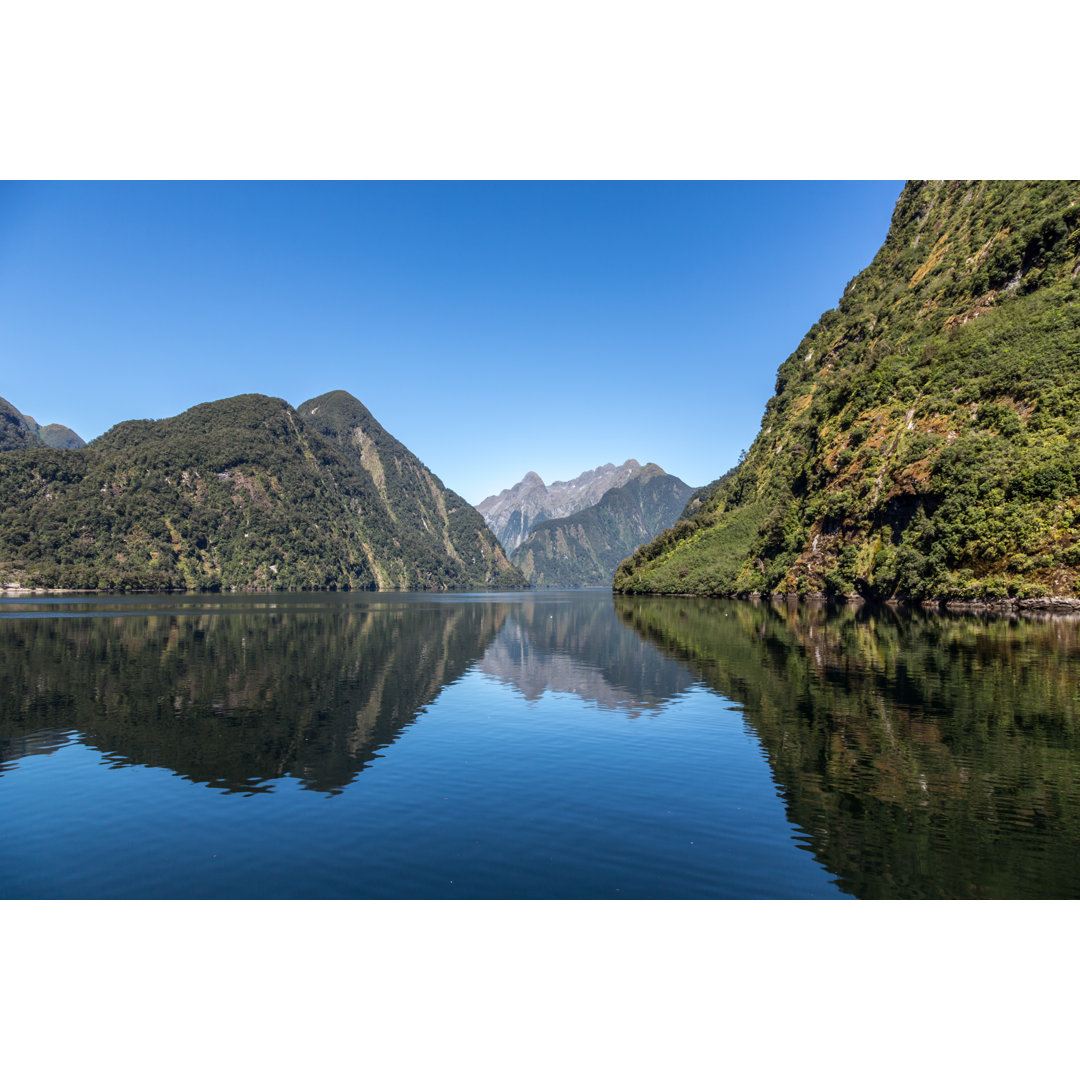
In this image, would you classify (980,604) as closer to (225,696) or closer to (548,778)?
(548,778)

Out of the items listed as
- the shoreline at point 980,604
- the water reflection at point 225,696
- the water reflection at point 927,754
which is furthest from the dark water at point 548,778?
the shoreline at point 980,604

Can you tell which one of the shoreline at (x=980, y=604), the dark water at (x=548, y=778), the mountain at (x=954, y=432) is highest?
the mountain at (x=954, y=432)

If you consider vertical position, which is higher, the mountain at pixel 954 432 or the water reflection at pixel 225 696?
the mountain at pixel 954 432

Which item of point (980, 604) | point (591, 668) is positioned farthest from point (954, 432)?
point (591, 668)

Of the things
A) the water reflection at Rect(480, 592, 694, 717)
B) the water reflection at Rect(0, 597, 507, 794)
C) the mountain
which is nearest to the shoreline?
the mountain

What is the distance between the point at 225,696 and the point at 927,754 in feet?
117

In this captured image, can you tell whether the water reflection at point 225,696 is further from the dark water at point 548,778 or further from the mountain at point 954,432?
the mountain at point 954,432

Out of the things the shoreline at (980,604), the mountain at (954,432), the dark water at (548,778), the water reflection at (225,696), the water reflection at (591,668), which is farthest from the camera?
the mountain at (954,432)

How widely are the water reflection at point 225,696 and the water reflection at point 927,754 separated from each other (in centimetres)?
1667

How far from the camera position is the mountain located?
89.1m

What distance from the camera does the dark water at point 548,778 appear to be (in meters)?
15.1

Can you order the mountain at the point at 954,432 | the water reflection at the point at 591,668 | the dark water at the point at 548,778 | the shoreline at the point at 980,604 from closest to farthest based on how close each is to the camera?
1. the dark water at the point at 548,778
2. the water reflection at the point at 591,668
3. the shoreline at the point at 980,604
4. the mountain at the point at 954,432

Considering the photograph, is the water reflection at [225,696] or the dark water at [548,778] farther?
the water reflection at [225,696]

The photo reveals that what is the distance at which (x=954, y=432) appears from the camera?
10419 cm
